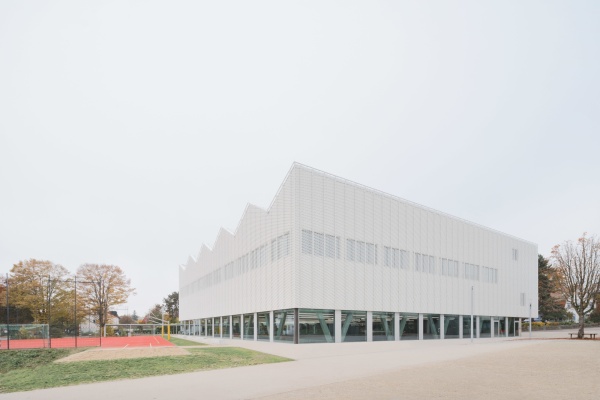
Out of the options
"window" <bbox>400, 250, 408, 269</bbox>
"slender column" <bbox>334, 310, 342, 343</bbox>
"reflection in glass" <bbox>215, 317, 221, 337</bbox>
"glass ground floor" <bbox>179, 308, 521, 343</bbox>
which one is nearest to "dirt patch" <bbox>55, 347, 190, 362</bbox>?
"glass ground floor" <bbox>179, 308, 521, 343</bbox>

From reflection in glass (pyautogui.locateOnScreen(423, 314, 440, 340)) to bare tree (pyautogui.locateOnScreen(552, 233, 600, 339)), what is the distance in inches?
561

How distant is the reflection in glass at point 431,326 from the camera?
1847 inches

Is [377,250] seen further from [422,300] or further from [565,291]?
[565,291]

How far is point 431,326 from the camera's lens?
4762 centimetres

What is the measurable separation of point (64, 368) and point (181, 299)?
72078 millimetres

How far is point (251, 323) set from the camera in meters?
46.6

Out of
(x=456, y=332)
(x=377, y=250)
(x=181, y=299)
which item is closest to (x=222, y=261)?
(x=377, y=250)

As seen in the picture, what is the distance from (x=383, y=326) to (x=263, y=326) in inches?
413

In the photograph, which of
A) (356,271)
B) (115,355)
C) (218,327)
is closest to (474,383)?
(115,355)

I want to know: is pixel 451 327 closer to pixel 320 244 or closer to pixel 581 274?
pixel 581 274

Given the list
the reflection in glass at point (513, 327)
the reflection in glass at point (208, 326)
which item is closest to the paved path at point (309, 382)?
the reflection in glass at point (513, 327)

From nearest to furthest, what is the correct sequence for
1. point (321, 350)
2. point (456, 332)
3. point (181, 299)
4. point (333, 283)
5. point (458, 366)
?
point (458, 366) < point (321, 350) < point (333, 283) < point (456, 332) < point (181, 299)

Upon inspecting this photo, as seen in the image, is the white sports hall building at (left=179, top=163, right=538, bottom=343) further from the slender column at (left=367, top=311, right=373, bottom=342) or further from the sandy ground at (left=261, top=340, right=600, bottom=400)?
the sandy ground at (left=261, top=340, right=600, bottom=400)

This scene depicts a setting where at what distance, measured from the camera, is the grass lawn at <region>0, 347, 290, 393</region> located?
55.4 ft
